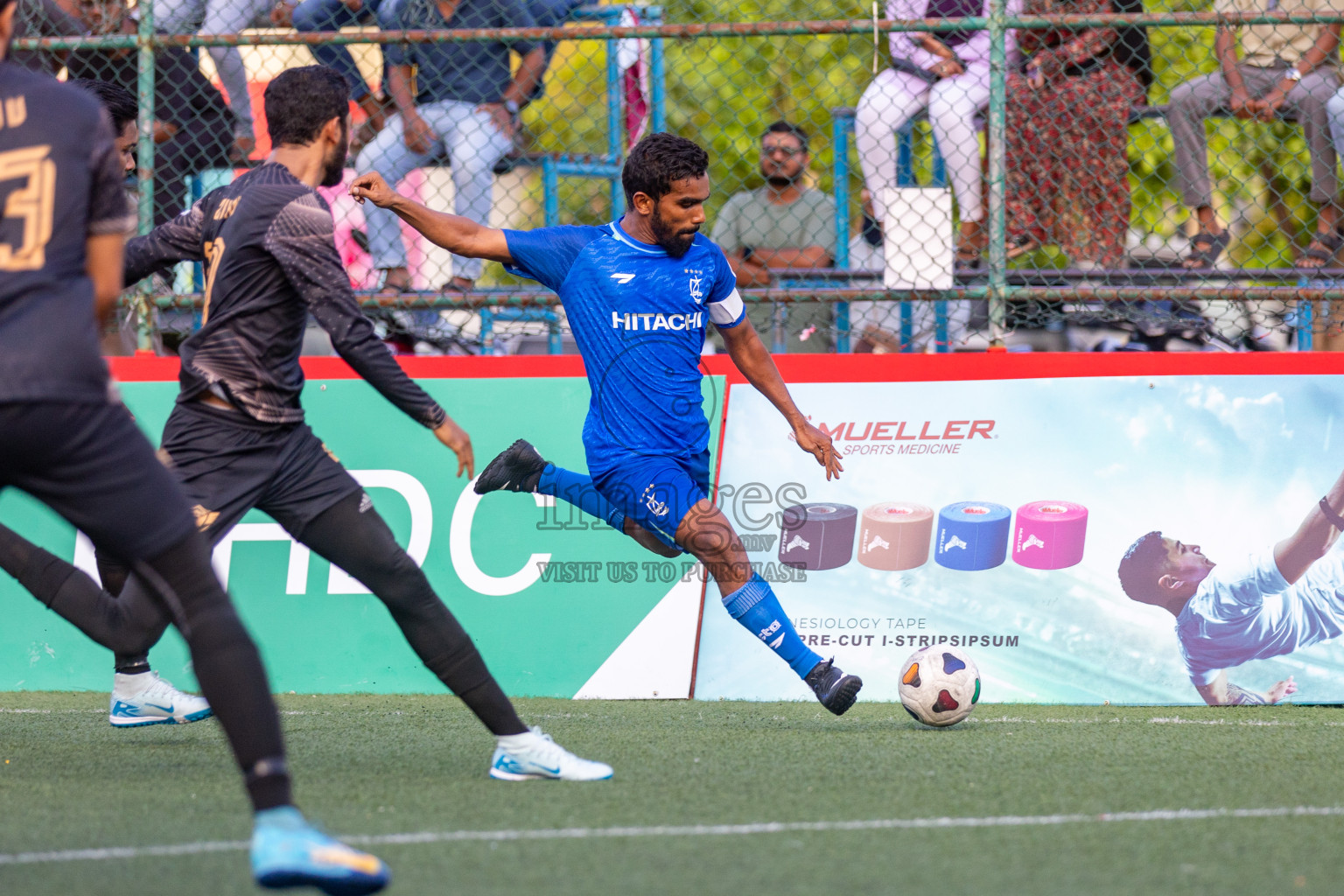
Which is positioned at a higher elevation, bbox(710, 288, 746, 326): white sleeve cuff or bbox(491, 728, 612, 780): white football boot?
bbox(710, 288, 746, 326): white sleeve cuff

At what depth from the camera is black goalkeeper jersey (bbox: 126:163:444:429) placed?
3848mm

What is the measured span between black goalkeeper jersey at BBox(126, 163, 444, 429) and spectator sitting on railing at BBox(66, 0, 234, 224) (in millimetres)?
3385

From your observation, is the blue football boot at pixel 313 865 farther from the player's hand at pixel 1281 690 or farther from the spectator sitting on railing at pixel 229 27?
the spectator sitting on railing at pixel 229 27

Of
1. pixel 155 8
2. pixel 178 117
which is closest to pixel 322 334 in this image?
pixel 178 117

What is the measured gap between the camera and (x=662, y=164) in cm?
525

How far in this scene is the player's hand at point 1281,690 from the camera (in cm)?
575

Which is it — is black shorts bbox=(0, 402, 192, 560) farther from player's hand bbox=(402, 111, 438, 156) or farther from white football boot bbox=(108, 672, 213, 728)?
player's hand bbox=(402, 111, 438, 156)

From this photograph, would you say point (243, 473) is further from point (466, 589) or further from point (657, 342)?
point (466, 589)

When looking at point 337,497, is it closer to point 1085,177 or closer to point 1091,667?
point 1091,667

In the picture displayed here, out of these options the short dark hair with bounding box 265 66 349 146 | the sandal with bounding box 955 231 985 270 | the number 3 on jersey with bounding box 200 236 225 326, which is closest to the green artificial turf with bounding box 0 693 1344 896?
the number 3 on jersey with bounding box 200 236 225 326

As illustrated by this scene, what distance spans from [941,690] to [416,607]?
217cm

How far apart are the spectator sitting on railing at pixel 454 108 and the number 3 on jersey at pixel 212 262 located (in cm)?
319

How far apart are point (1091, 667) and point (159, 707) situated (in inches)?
154

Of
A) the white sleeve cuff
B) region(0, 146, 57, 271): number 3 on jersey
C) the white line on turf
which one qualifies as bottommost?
the white line on turf
